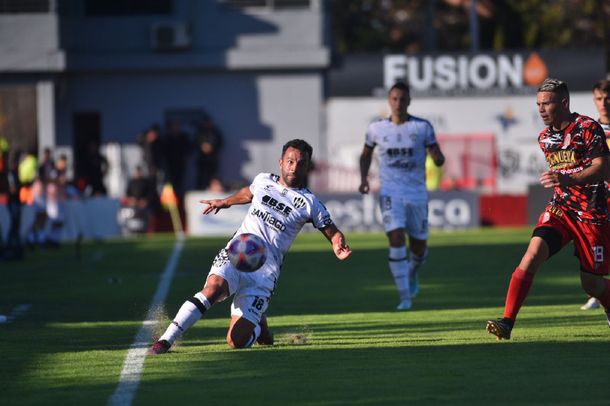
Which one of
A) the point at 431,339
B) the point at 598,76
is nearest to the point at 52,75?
the point at 598,76

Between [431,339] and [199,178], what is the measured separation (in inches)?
1084

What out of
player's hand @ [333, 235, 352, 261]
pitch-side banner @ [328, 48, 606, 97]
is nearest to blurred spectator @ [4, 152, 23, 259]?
player's hand @ [333, 235, 352, 261]

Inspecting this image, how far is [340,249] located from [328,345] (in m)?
1.29

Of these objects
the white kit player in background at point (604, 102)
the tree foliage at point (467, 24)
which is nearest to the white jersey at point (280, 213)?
the white kit player in background at point (604, 102)

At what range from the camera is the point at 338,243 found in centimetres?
1061

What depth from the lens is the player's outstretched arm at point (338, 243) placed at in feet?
34.2

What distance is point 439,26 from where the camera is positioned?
6150 cm

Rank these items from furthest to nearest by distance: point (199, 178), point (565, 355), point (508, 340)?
1. point (199, 178)
2. point (508, 340)
3. point (565, 355)

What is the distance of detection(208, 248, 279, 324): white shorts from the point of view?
11.1 metres

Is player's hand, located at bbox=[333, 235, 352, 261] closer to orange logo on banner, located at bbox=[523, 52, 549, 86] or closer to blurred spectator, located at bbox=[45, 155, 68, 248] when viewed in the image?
blurred spectator, located at bbox=[45, 155, 68, 248]

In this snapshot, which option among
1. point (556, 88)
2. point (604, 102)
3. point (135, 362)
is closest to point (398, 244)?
point (604, 102)

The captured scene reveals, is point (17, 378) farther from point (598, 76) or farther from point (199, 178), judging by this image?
point (598, 76)

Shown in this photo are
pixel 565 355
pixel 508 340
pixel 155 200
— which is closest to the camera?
pixel 565 355

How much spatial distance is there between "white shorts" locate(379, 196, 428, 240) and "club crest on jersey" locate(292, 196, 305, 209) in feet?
14.3
